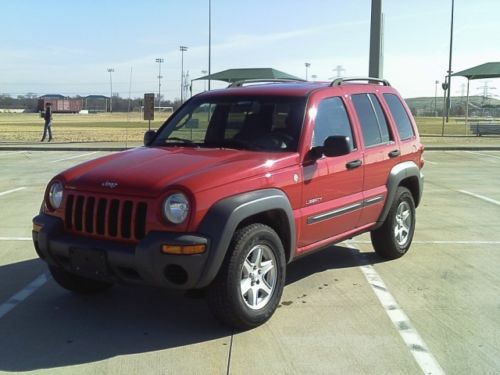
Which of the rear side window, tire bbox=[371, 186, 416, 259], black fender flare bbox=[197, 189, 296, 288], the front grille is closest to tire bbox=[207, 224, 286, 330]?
black fender flare bbox=[197, 189, 296, 288]

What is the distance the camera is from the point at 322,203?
501 cm

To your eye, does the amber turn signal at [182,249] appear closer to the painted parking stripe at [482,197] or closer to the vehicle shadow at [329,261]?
the vehicle shadow at [329,261]

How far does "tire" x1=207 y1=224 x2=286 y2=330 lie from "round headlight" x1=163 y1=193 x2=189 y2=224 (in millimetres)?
436

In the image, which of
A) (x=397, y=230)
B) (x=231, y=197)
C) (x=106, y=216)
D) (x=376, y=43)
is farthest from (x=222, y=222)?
(x=376, y=43)

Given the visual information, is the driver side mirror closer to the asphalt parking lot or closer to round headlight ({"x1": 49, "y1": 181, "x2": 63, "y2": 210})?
round headlight ({"x1": 49, "y1": 181, "x2": 63, "y2": 210})

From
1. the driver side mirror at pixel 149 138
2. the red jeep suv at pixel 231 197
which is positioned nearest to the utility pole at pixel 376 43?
the red jeep suv at pixel 231 197

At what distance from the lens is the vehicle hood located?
4.07 metres

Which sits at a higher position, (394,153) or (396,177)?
(394,153)

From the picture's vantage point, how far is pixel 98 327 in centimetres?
447

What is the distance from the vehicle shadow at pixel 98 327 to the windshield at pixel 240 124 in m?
1.42

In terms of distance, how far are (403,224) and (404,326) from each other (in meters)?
2.22

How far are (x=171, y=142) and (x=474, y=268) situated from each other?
336cm

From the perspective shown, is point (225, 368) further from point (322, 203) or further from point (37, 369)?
point (322, 203)

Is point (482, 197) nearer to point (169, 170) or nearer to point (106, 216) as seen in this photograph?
point (169, 170)
